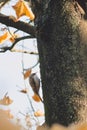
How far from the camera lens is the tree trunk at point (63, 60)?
140 centimetres

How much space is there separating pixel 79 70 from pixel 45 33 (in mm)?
243

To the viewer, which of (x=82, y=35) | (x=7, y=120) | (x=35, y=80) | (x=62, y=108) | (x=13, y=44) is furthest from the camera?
(x=13, y=44)

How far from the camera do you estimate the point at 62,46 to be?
1.49 meters

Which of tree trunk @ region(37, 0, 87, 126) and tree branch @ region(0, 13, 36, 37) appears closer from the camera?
tree trunk @ region(37, 0, 87, 126)

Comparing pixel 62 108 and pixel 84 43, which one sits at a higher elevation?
pixel 84 43

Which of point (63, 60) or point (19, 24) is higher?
point (19, 24)

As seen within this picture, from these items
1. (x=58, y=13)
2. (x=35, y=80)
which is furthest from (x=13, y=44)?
(x=58, y=13)

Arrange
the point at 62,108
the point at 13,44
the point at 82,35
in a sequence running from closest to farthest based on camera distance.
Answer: the point at 62,108 → the point at 82,35 → the point at 13,44

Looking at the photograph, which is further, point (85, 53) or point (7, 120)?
point (85, 53)

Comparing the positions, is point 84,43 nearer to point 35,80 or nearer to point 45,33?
point 45,33

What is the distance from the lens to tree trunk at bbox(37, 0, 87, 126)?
55.0 inches

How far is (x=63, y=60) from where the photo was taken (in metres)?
1.46

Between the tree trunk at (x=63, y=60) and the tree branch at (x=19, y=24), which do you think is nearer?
the tree trunk at (x=63, y=60)

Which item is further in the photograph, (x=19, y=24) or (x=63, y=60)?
(x=19, y=24)
